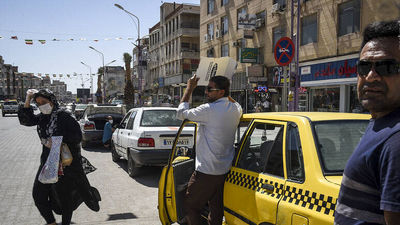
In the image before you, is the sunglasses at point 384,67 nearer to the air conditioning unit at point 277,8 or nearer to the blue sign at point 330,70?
the blue sign at point 330,70

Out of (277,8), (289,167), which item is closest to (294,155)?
(289,167)

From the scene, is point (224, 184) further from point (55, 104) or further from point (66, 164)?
point (55, 104)

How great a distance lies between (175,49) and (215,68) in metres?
43.9

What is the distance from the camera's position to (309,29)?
21031 mm

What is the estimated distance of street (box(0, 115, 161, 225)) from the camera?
464 centimetres

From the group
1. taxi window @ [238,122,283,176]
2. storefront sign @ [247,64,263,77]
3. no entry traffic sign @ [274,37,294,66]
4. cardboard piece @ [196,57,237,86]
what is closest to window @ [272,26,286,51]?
storefront sign @ [247,64,263,77]

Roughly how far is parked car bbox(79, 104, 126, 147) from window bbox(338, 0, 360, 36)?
13045 mm

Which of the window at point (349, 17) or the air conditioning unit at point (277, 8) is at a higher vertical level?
the air conditioning unit at point (277, 8)

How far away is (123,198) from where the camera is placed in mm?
5727

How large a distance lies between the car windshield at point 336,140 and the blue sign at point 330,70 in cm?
1570

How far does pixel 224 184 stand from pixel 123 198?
3105 millimetres

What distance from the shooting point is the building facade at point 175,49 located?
144 feet

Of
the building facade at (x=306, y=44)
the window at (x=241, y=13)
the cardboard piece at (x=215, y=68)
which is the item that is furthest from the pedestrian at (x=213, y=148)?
the window at (x=241, y=13)

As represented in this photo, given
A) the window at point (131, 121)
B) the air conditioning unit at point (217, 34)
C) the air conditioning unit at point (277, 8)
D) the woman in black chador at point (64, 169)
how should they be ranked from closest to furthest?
1. the woman in black chador at point (64, 169)
2. the window at point (131, 121)
3. the air conditioning unit at point (277, 8)
4. the air conditioning unit at point (217, 34)
